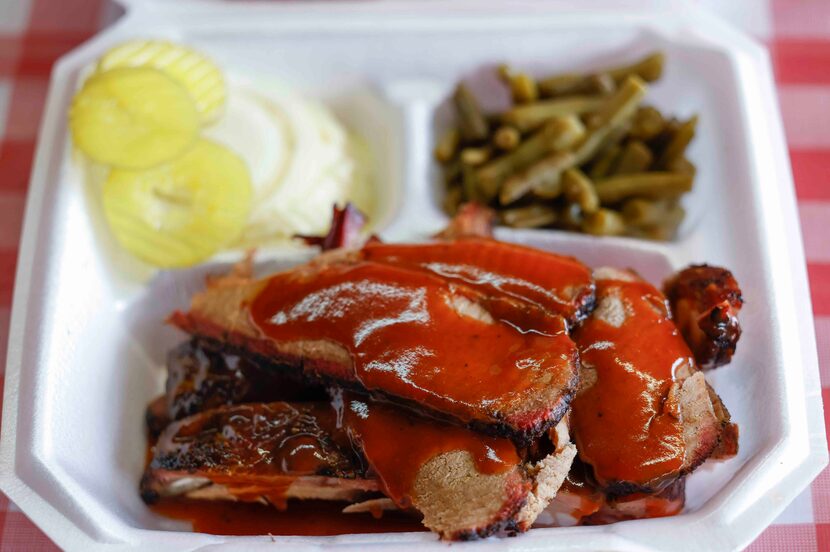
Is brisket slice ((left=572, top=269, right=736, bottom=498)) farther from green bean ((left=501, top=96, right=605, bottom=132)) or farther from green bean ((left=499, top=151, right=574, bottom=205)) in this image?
green bean ((left=501, top=96, right=605, bottom=132))

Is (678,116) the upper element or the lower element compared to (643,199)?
upper

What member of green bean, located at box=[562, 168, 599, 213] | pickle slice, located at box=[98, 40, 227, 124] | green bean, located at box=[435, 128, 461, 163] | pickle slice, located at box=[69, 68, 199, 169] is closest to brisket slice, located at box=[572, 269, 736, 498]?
green bean, located at box=[562, 168, 599, 213]

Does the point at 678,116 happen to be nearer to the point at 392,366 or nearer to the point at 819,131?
the point at 819,131

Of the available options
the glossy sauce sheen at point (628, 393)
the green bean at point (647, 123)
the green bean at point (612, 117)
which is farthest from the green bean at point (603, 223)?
the glossy sauce sheen at point (628, 393)

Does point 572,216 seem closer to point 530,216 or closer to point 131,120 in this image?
point 530,216

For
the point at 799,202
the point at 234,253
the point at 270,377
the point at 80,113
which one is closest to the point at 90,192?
the point at 80,113

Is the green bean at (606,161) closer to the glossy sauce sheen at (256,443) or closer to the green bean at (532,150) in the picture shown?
the green bean at (532,150)

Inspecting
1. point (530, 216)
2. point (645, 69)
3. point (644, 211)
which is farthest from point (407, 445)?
point (645, 69)
